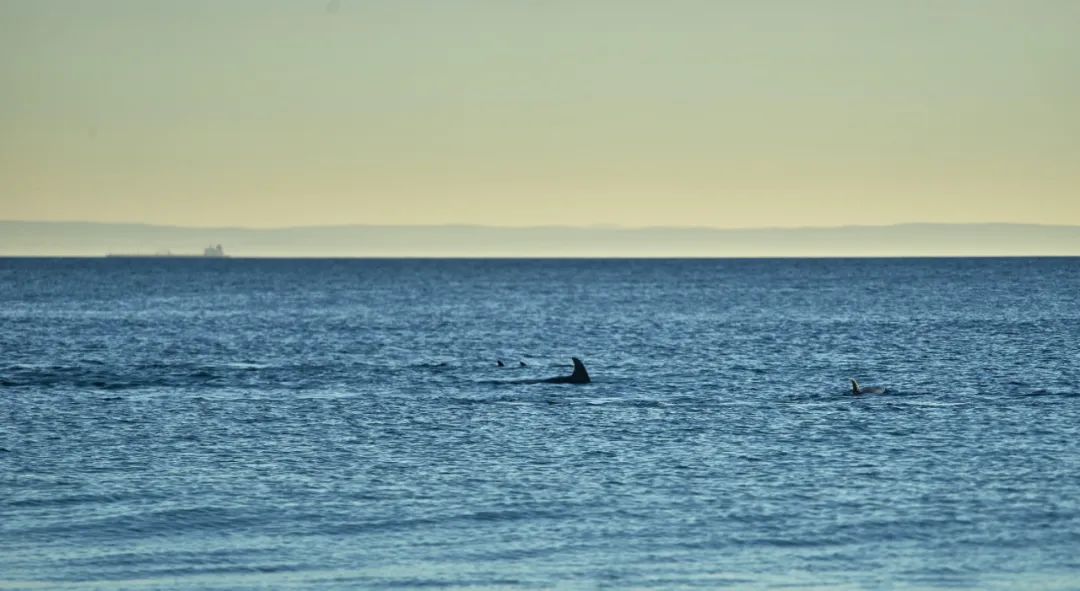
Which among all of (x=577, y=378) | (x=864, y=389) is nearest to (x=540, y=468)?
(x=864, y=389)

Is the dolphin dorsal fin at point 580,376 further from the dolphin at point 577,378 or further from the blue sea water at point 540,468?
the blue sea water at point 540,468

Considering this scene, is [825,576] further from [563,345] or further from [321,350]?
[563,345]

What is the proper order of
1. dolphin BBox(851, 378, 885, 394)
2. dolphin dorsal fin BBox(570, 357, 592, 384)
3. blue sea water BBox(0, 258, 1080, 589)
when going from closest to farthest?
blue sea water BBox(0, 258, 1080, 589) → dolphin BBox(851, 378, 885, 394) → dolphin dorsal fin BBox(570, 357, 592, 384)

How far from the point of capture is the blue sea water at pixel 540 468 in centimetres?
2333

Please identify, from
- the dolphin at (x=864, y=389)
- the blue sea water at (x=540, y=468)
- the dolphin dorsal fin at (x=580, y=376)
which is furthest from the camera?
the dolphin dorsal fin at (x=580, y=376)

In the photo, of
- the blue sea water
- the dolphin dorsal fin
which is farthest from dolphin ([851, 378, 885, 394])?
the dolphin dorsal fin

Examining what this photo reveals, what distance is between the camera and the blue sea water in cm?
2333

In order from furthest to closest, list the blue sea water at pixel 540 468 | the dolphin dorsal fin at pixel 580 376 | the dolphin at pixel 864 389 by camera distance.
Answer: the dolphin dorsal fin at pixel 580 376 < the dolphin at pixel 864 389 < the blue sea water at pixel 540 468

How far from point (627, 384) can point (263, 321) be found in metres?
58.0

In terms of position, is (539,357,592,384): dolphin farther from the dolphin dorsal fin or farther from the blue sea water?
→ the blue sea water

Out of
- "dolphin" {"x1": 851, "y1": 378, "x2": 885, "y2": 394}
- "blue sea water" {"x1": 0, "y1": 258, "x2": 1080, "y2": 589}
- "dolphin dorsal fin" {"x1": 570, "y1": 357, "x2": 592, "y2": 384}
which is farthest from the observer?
"dolphin dorsal fin" {"x1": 570, "y1": 357, "x2": 592, "y2": 384}

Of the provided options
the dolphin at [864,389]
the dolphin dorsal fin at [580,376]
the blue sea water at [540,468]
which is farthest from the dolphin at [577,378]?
the dolphin at [864,389]

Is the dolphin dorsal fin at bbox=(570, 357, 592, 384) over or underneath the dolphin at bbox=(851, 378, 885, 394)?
underneath

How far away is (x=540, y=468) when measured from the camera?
32.5m
